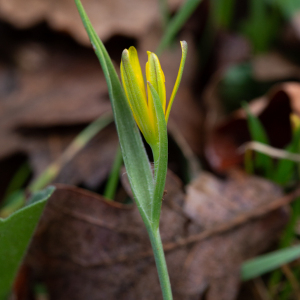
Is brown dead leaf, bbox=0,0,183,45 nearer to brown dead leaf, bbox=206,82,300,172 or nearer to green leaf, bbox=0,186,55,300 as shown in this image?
brown dead leaf, bbox=206,82,300,172

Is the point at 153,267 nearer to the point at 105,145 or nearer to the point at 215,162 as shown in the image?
the point at 215,162

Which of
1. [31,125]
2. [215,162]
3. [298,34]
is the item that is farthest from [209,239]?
[298,34]

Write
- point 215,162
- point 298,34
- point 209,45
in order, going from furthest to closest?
1. point 209,45
2. point 298,34
3. point 215,162

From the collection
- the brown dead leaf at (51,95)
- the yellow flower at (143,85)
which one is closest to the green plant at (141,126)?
the yellow flower at (143,85)

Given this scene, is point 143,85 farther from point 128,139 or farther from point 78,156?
point 78,156

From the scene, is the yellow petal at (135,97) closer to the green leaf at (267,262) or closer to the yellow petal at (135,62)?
the yellow petal at (135,62)

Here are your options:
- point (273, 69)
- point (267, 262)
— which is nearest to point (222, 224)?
point (267, 262)
